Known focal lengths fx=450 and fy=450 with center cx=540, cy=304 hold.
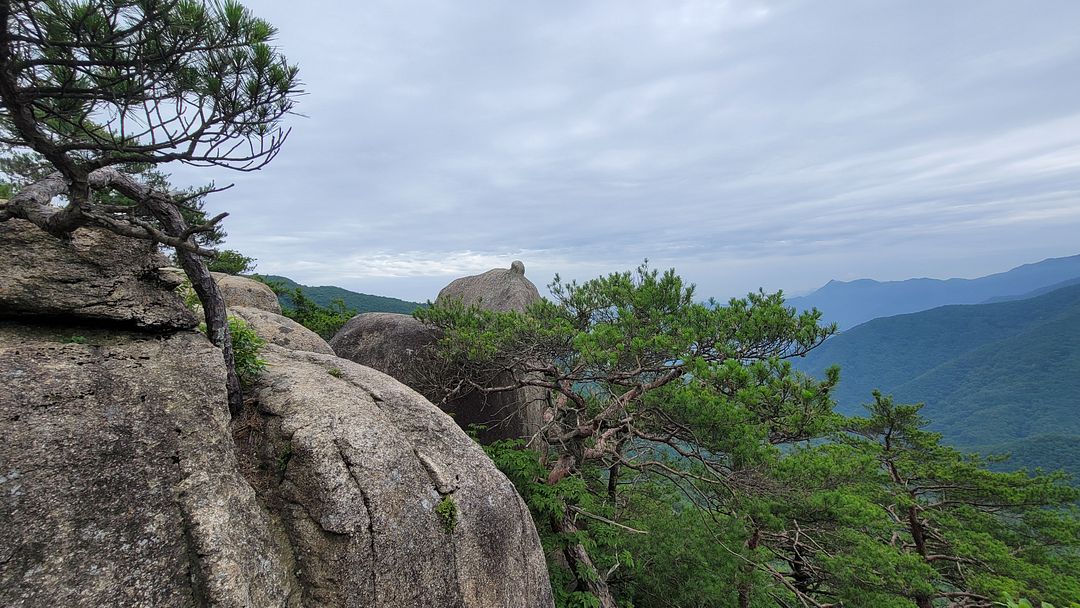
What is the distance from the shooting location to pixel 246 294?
13.4m

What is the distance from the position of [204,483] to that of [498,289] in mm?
11394

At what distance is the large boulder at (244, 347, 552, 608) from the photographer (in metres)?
4.48

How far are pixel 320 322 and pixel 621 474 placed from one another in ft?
A: 41.5

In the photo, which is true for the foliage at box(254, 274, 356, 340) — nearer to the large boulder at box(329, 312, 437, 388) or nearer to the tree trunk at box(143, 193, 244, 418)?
the large boulder at box(329, 312, 437, 388)

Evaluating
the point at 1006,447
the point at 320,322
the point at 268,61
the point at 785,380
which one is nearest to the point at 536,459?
the point at 785,380

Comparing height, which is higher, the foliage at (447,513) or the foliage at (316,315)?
the foliage at (316,315)

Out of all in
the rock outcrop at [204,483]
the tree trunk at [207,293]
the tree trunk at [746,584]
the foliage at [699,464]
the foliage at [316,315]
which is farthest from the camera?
the foliage at [316,315]

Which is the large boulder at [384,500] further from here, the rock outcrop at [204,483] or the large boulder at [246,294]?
the large boulder at [246,294]

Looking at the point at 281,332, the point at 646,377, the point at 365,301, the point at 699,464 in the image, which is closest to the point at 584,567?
the point at 699,464

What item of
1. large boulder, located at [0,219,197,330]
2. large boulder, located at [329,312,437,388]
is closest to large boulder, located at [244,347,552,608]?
large boulder, located at [0,219,197,330]

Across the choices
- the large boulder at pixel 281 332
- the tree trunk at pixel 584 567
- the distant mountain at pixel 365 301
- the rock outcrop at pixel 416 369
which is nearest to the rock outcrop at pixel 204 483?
the tree trunk at pixel 584 567

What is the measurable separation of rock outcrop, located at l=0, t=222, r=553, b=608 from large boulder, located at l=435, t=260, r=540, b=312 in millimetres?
8599

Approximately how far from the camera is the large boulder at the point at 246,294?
517 inches

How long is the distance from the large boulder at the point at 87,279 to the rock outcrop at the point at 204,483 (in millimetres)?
23
